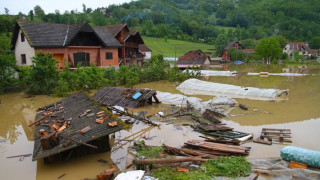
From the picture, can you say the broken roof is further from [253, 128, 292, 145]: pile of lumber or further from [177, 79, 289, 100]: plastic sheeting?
[253, 128, 292, 145]: pile of lumber

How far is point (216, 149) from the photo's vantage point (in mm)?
7898

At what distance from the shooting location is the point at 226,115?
13.0m

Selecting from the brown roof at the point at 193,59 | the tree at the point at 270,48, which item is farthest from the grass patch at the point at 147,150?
the tree at the point at 270,48

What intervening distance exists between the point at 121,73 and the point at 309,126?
16368 mm

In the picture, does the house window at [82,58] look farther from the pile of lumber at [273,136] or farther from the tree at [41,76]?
the pile of lumber at [273,136]

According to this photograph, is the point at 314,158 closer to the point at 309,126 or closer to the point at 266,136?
the point at 266,136

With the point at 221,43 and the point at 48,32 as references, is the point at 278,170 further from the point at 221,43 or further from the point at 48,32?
the point at 221,43

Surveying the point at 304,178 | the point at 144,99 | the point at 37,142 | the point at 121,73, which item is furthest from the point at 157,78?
Result: the point at 304,178

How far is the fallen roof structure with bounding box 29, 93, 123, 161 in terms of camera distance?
7.13 meters

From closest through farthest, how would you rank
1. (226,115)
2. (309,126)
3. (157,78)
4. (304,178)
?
(304,178) → (309,126) → (226,115) → (157,78)

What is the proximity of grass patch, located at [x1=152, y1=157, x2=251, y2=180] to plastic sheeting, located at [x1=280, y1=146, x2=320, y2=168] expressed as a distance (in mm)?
1218

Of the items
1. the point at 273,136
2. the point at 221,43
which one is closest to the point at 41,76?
the point at 273,136

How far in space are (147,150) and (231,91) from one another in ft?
40.1

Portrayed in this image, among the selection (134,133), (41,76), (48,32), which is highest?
(48,32)
